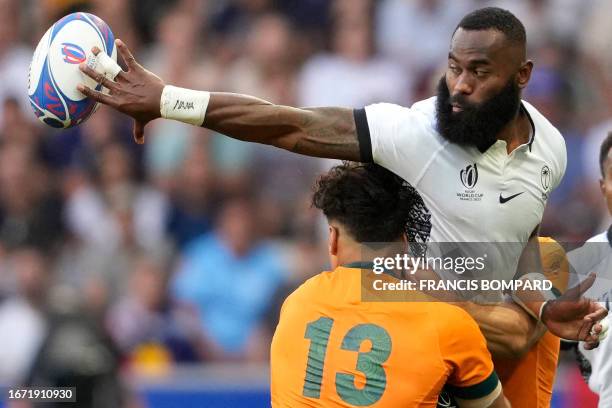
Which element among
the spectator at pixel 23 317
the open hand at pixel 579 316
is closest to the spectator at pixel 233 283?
the spectator at pixel 23 317

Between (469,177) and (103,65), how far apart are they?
1411mm

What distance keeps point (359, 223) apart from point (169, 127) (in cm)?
533

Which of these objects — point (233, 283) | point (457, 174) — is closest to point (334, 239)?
point (457, 174)

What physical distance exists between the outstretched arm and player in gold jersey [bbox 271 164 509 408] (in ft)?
0.44

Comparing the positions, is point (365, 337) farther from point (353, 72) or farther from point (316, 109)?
point (353, 72)

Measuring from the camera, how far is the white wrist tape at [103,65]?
427 centimetres

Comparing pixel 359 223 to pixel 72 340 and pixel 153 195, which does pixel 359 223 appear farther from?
pixel 153 195

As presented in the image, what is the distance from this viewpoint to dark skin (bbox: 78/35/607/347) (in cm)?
424

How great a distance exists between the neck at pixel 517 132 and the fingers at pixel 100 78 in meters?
1.46

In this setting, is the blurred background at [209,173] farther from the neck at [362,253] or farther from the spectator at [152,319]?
the neck at [362,253]

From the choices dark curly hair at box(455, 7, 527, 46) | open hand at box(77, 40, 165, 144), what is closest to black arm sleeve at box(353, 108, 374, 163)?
dark curly hair at box(455, 7, 527, 46)

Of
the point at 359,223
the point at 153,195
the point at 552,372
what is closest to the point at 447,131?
the point at 359,223

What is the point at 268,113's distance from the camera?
432cm

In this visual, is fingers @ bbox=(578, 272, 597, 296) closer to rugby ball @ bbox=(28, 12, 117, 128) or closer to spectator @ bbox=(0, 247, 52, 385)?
rugby ball @ bbox=(28, 12, 117, 128)
